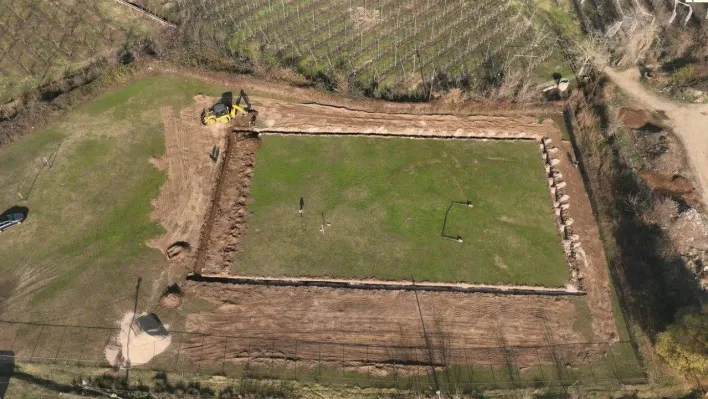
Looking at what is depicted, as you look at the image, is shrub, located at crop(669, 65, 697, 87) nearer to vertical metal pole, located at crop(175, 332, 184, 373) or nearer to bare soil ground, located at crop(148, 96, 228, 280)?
bare soil ground, located at crop(148, 96, 228, 280)

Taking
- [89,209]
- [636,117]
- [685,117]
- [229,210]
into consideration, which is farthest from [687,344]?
[89,209]

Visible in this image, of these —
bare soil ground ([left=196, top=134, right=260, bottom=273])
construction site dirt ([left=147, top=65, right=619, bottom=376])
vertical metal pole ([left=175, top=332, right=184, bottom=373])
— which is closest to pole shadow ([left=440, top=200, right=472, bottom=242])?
construction site dirt ([left=147, top=65, right=619, bottom=376])

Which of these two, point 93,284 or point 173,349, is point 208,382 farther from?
point 93,284

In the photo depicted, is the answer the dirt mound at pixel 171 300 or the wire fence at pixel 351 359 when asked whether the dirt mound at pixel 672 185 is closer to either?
the wire fence at pixel 351 359

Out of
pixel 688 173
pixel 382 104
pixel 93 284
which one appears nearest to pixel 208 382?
pixel 93 284

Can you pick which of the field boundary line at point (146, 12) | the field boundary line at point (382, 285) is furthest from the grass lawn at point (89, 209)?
the field boundary line at point (146, 12)

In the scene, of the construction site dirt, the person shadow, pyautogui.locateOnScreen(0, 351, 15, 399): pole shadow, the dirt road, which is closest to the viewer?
pyautogui.locateOnScreen(0, 351, 15, 399): pole shadow
